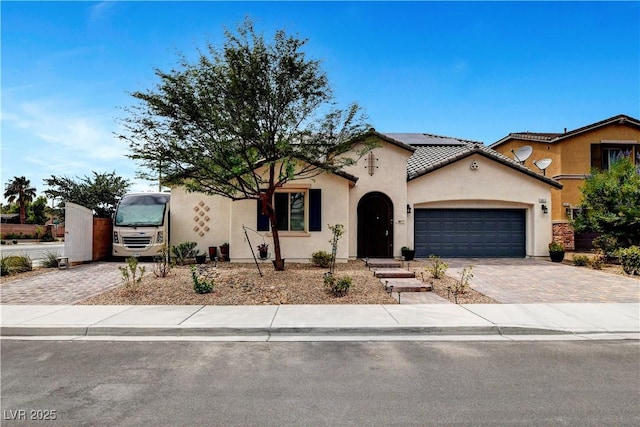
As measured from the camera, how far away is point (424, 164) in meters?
16.5

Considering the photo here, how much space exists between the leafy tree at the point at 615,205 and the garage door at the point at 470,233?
8.58 ft

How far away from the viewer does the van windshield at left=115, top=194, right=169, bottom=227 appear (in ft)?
48.5

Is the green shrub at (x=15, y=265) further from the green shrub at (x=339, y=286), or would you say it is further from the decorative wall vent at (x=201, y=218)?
the green shrub at (x=339, y=286)

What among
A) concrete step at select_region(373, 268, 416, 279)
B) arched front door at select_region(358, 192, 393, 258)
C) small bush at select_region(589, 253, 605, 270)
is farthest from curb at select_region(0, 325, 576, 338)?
small bush at select_region(589, 253, 605, 270)

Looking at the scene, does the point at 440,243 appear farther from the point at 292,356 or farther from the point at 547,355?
the point at 292,356

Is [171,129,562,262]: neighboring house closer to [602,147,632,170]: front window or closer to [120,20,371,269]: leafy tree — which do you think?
[120,20,371,269]: leafy tree

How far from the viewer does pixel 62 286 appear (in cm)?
1006

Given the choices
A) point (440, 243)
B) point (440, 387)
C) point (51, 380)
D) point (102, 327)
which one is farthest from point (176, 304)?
point (440, 243)

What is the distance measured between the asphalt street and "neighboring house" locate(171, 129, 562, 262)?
8860 mm

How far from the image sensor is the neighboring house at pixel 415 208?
14281mm

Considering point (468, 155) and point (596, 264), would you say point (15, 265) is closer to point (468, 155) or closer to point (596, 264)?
point (468, 155)

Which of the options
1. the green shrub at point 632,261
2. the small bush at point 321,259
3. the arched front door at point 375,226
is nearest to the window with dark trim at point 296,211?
the small bush at point 321,259

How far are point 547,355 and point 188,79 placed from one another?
10124 mm

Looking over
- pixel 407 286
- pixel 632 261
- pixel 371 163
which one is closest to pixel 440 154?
pixel 371 163
